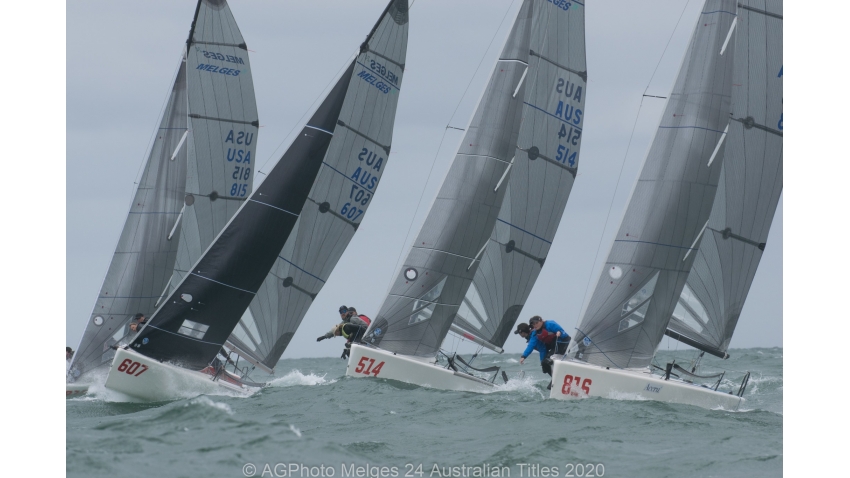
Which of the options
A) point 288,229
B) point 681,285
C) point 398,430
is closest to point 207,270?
point 288,229

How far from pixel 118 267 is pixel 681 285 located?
9564mm

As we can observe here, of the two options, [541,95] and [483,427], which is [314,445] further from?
[541,95]

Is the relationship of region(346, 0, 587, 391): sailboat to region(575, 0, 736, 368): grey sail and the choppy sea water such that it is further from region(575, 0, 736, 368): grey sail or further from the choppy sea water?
region(575, 0, 736, 368): grey sail

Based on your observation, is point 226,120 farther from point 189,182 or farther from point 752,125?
point 752,125

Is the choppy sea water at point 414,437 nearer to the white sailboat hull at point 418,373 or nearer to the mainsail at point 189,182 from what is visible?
the white sailboat hull at point 418,373

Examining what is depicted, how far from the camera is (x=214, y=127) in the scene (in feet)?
61.9

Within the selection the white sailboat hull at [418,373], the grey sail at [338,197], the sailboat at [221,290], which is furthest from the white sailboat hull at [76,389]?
the white sailboat hull at [418,373]

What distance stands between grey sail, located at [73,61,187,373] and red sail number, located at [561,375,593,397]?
7574mm

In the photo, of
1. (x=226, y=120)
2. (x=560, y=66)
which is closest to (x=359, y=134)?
(x=226, y=120)

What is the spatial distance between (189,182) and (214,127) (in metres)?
1.09

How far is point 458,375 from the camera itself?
1712 centimetres

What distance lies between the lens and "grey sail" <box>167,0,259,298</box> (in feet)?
61.1

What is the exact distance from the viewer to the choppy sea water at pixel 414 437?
32.7 ft
